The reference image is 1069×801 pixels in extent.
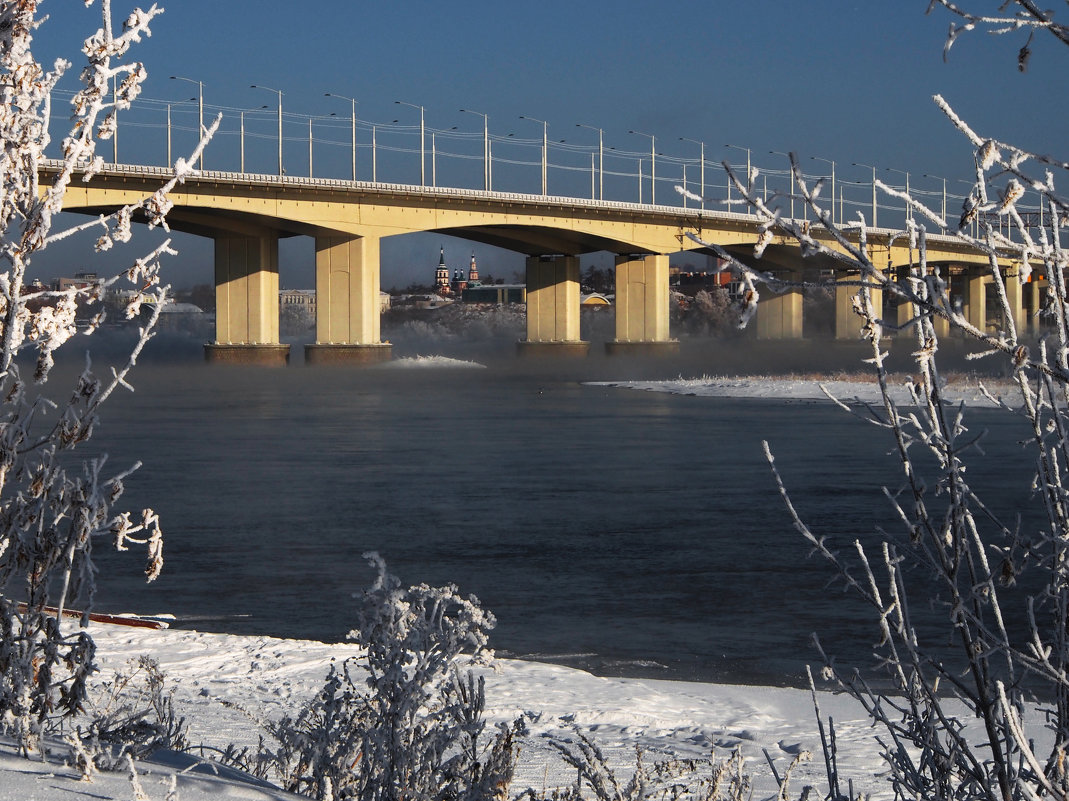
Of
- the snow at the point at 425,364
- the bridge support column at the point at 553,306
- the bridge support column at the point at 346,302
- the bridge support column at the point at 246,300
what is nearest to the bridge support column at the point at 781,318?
the bridge support column at the point at 553,306

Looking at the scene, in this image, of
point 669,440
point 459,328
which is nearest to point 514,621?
point 669,440

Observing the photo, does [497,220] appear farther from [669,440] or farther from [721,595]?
[721,595]

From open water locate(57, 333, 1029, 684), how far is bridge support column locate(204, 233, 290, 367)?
37134 mm

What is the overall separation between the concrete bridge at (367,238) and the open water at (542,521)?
1153 inches

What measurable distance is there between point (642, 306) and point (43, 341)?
83.2 metres

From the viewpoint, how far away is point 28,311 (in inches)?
174

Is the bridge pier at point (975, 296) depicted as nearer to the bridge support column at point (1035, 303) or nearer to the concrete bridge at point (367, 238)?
the bridge support column at point (1035, 303)

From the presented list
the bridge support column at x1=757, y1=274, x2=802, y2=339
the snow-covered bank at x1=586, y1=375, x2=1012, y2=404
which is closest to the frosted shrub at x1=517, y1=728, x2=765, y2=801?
the snow-covered bank at x1=586, y1=375, x2=1012, y2=404

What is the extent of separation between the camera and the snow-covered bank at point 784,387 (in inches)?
1613

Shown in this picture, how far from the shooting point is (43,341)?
440 cm

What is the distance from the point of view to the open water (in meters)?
10.6

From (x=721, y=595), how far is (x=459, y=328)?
509 ft

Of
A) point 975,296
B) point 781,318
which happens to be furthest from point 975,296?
point 781,318

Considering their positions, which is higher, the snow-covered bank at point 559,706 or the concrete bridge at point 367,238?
the concrete bridge at point 367,238
